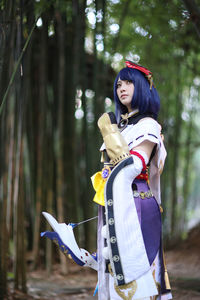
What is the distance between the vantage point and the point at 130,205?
140cm

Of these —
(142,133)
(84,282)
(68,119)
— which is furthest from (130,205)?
(68,119)

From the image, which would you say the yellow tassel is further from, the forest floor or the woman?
the forest floor

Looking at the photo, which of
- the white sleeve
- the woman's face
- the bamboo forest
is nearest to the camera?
the white sleeve

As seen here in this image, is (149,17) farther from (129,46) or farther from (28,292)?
(28,292)

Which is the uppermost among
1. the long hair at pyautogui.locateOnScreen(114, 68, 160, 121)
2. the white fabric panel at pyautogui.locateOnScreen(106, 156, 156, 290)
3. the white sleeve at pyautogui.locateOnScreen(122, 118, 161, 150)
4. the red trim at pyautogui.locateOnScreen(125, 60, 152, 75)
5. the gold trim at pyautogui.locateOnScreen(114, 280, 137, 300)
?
the red trim at pyautogui.locateOnScreen(125, 60, 152, 75)

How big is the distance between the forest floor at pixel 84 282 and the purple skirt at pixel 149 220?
152 centimetres

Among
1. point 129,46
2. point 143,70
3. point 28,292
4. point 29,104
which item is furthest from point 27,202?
point 143,70

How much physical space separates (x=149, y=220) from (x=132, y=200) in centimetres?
12

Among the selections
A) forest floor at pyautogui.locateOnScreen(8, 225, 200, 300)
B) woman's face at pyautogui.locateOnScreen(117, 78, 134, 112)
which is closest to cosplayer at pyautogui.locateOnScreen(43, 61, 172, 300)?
woman's face at pyautogui.locateOnScreen(117, 78, 134, 112)

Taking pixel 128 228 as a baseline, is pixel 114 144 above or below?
above

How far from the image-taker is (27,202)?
4.80 metres

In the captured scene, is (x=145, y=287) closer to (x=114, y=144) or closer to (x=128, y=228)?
(x=128, y=228)

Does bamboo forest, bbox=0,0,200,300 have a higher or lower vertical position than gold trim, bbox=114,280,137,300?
higher

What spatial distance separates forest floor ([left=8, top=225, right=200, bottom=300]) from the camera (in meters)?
2.87
